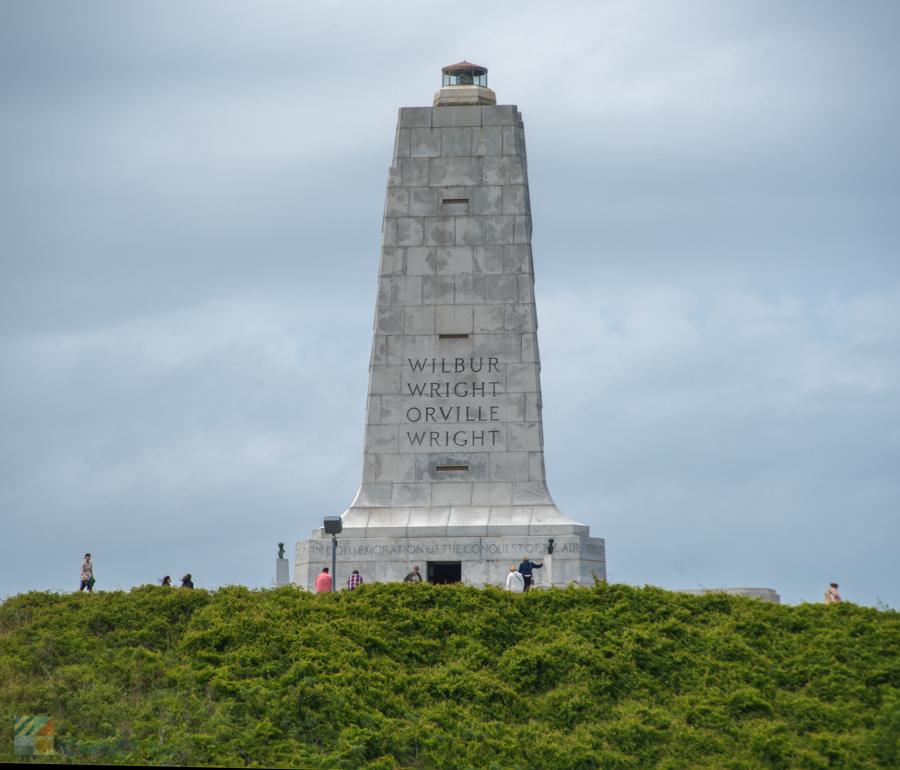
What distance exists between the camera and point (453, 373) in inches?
930

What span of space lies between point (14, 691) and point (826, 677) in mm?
9854

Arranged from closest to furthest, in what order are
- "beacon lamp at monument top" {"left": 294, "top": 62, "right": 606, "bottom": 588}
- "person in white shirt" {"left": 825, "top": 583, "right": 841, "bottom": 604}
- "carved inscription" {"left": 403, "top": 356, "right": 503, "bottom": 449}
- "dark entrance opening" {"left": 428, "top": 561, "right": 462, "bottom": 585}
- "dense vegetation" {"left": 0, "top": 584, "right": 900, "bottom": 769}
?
"dense vegetation" {"left": 0, "top": 584, "right": 900, "bottom": 769}
"person in white shirt" {"left": 825, "top": 583, "right": 841, "bottom": 604}
"dark entrance opening" {"left": 428, "top": 561, "right": 462, "bottom": 585}
"beacon lamp at monument top" {"left": 294, "top": 62, "right": 606, "bottom": 588}
"carved inscription" {"left": 403, "top": 356, "right": 503, "bottom": 449}

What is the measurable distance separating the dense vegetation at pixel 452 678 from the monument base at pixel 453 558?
3.42 m

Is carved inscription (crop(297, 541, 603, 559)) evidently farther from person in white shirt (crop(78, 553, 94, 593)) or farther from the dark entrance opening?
person in white shirt (crop(78, 553, 94, 593))

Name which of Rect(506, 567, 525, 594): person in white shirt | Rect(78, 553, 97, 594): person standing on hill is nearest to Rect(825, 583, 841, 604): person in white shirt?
Rect(506, 567, 525, 594): person in white shirt

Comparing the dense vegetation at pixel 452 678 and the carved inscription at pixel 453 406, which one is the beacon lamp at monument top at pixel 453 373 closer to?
the carved inscription at pixel 453 406

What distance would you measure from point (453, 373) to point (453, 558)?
374cm

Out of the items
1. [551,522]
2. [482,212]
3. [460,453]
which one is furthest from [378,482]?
[482,212]

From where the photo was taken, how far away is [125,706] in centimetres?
1427

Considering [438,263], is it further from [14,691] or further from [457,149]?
[14,691]

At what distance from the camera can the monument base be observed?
21344 millimetres

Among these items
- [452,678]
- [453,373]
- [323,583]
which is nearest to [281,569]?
[323,583]

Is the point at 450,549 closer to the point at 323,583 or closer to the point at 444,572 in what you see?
the point at 444,572

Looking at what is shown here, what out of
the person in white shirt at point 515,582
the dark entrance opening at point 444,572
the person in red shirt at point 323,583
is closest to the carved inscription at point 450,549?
the dark entrance opening at point 444,572
